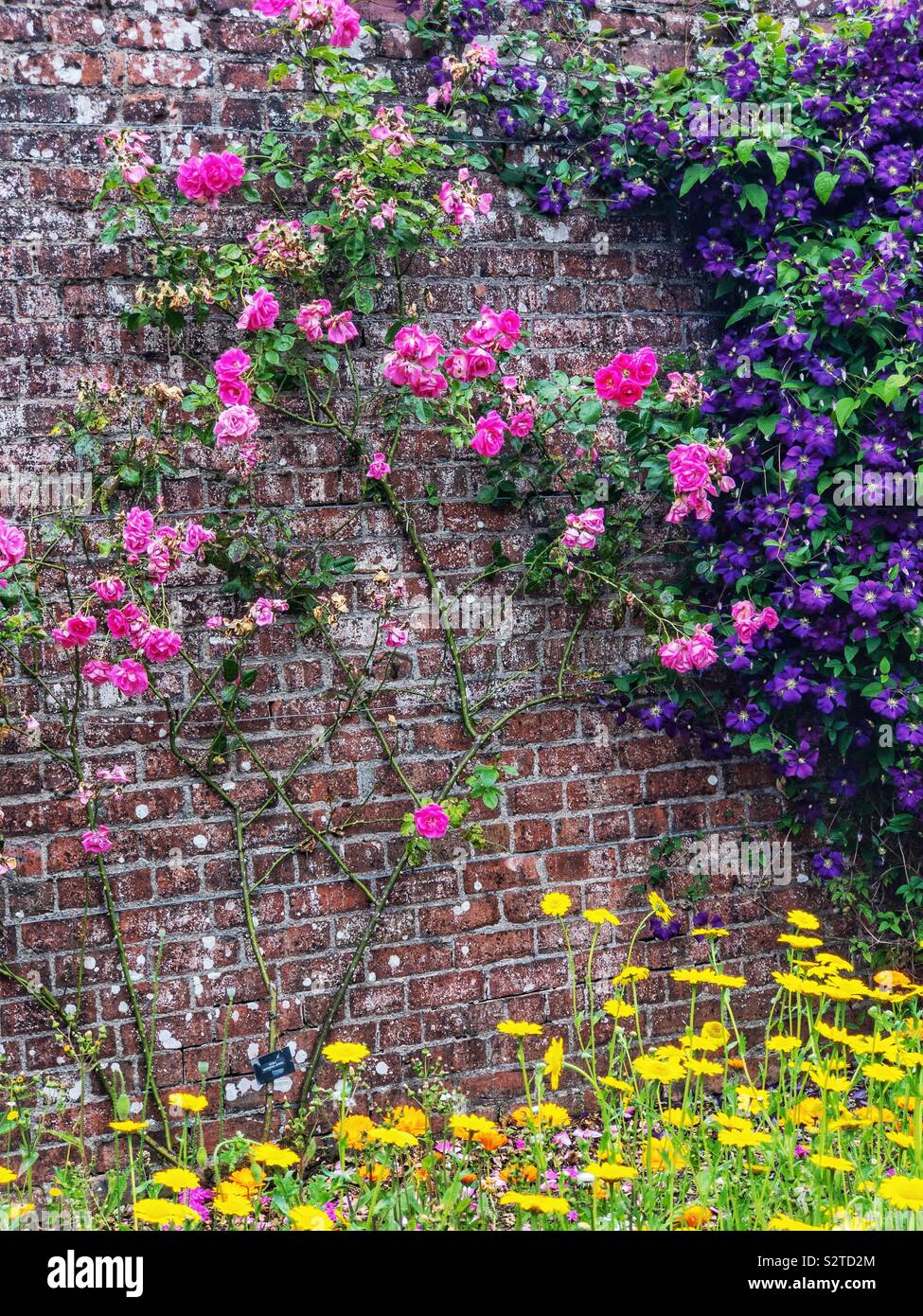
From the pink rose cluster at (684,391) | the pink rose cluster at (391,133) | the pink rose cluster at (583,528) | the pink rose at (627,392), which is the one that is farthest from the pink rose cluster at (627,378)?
the pink rose cluster at (391,133)

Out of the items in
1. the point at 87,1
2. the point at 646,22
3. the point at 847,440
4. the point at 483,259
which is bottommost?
the point at 847,440

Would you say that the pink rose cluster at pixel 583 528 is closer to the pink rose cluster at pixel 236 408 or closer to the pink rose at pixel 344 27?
the pink rose cluster at pixel 236 408

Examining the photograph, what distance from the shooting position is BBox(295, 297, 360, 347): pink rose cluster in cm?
244

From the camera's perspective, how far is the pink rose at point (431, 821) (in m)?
2.49

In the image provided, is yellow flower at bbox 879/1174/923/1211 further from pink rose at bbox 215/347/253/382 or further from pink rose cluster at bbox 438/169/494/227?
pink rose cluster at bbox 438/169/494/227

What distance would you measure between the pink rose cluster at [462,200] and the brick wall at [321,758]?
175mm

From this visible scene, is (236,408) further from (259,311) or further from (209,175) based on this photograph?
(209,175)

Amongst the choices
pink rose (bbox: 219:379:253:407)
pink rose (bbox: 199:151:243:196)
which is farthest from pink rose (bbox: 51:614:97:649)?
pink rose (bbox: 199:151:243:196)

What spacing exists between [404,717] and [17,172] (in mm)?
1363

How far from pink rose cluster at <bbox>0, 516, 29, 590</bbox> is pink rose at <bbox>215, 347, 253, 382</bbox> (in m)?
0.51

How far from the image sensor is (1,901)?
2.34 metres

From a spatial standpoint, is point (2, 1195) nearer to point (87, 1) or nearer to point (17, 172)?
point (17, 172)

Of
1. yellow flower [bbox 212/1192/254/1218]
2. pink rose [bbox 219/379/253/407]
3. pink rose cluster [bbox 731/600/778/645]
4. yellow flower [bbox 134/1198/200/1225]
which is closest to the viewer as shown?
yellow flower [bbox 134/1198/200/1225]

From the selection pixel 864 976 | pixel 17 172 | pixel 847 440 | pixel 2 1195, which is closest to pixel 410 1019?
pixel 2 1195
